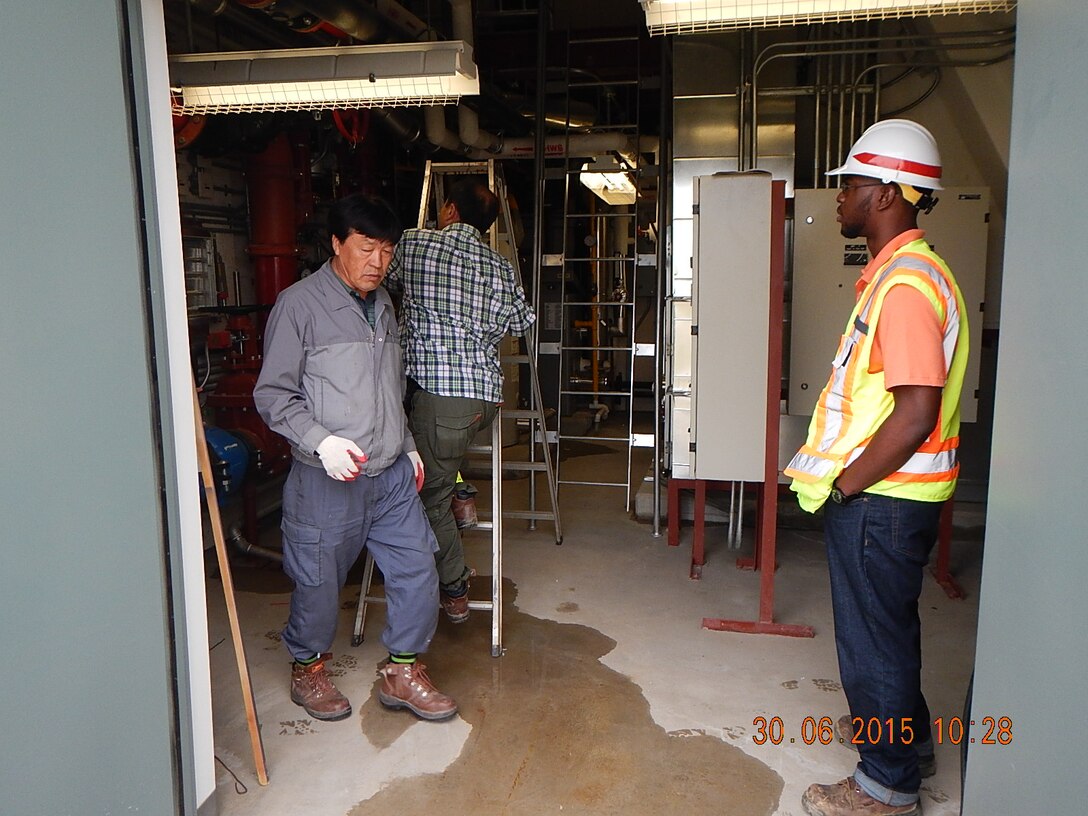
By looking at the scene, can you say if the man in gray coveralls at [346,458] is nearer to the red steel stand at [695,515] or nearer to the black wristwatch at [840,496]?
the black wristwatch at [840,496]

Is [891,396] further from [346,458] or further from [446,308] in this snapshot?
[446,308]

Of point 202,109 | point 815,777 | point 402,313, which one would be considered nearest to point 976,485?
point 815,777

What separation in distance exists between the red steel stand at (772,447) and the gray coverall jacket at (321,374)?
155 centimetres

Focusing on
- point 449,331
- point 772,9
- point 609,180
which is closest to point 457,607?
point 449,331

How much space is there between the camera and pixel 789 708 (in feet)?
9.50

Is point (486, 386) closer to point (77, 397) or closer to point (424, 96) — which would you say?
point (424, 96)

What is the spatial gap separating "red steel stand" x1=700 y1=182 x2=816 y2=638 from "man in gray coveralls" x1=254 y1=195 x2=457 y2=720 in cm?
141

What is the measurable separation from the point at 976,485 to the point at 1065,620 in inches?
150

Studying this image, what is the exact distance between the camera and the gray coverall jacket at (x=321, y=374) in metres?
2.52

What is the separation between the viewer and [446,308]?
3293 mm

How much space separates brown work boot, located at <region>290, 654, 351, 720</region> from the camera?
111 inches

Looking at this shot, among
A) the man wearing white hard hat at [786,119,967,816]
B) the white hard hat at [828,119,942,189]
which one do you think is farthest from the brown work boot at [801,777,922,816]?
the white hard hat at [828,119,942,189]
